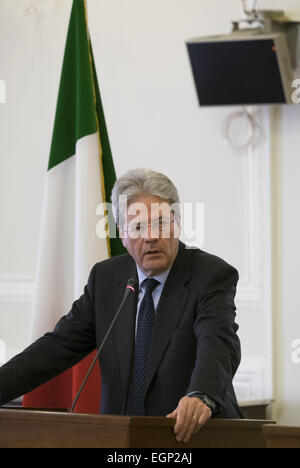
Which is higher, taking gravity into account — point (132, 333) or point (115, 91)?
point (115, 91)

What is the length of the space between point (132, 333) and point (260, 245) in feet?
9.29

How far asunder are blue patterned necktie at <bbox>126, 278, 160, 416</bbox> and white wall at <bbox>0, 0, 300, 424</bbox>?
270cm

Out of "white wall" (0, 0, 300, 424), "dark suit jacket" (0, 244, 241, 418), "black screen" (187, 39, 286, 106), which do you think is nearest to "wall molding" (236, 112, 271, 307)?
"white wall" (0, 0, 300, 424)

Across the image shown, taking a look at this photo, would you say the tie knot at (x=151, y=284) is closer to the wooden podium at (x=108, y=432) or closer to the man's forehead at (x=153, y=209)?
the man's forehead at (x=153, y=209)

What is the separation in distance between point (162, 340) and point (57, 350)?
1.65 ft

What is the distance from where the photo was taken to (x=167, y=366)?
2674mm

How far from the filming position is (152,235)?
111 inches

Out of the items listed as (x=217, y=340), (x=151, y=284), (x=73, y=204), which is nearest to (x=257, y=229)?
(x=73, y=204)

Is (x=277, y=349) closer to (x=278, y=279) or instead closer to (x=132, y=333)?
(x=278, y=279)

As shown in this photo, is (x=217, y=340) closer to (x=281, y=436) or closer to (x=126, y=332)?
(x=126, y=332)

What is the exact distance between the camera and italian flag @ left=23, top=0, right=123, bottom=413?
376 cm

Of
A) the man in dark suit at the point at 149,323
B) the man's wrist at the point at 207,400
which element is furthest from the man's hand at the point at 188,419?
the man in dark suit at the point at 149,323

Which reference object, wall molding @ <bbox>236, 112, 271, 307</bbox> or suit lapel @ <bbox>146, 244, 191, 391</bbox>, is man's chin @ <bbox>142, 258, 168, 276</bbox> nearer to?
suit lapel @ <bbox>146, 244, 191, 391</bbox>
